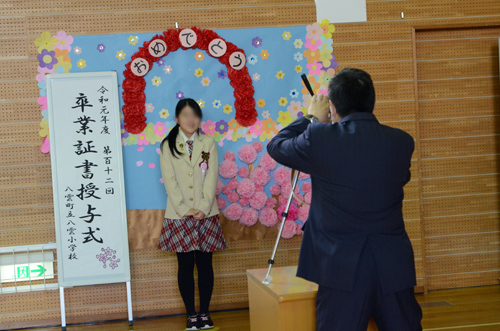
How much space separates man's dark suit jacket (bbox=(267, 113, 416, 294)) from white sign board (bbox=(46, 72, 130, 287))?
2421 mm

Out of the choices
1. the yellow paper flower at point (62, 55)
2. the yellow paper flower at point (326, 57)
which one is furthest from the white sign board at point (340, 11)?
the yellow paper flower at point (62, 55)

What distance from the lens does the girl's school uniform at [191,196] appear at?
3.82m

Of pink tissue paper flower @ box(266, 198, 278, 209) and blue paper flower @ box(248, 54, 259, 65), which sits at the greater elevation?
blue paper flower @ box(248, 54, 259, 65)

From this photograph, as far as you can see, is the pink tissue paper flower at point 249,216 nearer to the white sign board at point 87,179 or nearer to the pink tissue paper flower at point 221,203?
the pink tissue paper flower at point 221,203

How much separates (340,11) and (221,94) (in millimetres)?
1226

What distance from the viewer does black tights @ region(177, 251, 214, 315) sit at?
12.6 feet

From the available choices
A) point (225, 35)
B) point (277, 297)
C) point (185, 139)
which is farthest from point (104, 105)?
point (277, 297)

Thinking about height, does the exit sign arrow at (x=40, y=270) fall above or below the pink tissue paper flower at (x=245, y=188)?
below

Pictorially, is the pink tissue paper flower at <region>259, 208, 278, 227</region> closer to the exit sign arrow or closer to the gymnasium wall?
the gymnasium wall

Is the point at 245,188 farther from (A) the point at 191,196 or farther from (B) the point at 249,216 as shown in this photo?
(A) the point at 191,196

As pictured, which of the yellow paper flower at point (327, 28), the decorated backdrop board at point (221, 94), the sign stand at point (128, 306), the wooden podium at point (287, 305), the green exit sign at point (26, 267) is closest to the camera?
the wooden podium at point (287, 305)

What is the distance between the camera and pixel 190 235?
12.5ft

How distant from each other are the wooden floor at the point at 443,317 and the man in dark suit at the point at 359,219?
71.8 inches

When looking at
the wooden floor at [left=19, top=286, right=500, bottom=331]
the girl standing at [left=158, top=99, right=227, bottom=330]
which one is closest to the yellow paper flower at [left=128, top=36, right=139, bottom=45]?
the girl standing at [left=158, top=99, right=227, bottom=330]
